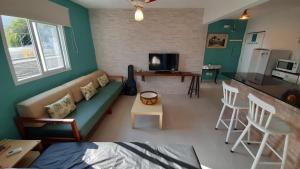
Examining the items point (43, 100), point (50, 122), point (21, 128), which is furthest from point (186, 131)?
point (21, 128)

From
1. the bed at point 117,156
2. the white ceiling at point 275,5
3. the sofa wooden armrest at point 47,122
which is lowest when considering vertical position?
the bed at point 117,156

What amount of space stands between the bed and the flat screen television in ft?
8.94

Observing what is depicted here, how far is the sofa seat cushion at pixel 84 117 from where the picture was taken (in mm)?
1883

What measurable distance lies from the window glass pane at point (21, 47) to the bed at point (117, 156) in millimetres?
1367

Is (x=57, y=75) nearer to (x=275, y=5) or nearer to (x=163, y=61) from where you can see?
(x=163, y=61)

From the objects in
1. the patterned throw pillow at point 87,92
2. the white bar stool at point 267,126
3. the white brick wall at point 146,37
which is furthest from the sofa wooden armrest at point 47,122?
the white brick wall at point 146,37

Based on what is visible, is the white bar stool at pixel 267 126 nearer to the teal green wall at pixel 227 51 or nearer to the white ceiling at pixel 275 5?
the white ceiling at pixel 275 5

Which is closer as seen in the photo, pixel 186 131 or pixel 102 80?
pixel 186 131

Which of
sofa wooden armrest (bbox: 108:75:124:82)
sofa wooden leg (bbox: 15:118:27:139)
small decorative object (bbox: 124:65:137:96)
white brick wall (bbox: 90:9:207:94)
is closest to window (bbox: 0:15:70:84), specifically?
sofa wooden leg (bbox: 15:118:27:139)

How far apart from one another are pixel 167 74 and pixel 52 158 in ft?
10.2

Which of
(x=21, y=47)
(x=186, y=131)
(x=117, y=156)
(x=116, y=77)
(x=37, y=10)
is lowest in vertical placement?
(x=186, y=131)

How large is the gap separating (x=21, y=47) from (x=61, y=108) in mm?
1127

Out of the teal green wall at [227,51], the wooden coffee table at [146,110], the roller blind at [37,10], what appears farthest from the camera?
the teal green wall at [227,51]

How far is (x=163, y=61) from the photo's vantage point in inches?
157
